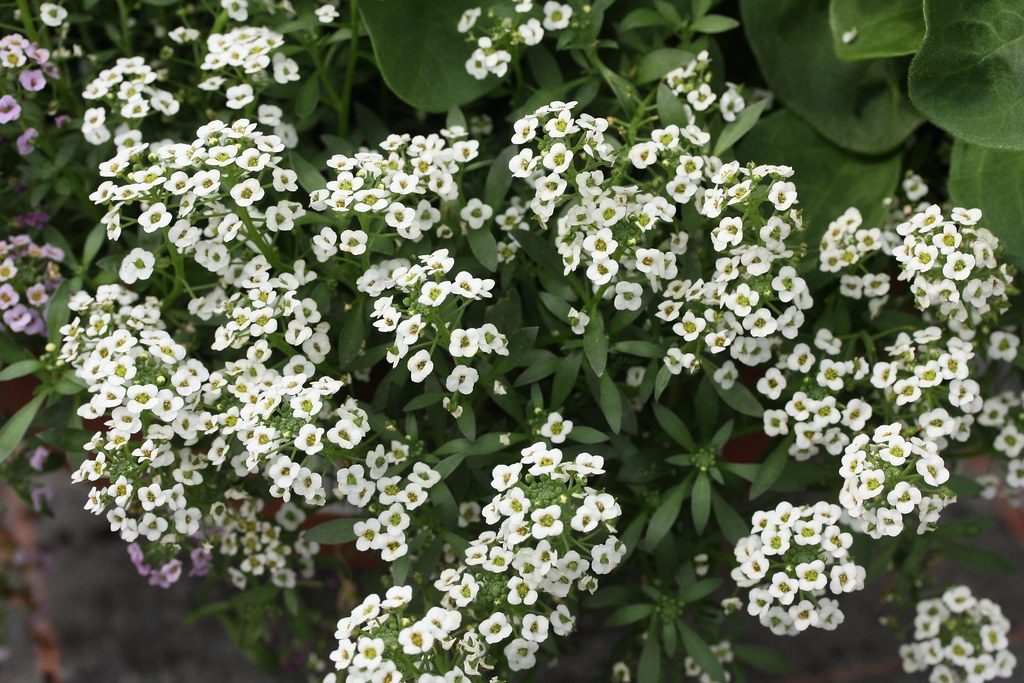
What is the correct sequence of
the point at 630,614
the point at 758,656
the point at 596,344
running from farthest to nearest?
the point at 758,656, the point at 630,614, the point at 596,344

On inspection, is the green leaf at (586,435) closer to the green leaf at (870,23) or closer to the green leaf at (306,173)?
the green leaf at (306,173)

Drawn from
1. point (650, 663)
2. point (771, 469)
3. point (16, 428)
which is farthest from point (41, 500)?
point (771, 469)

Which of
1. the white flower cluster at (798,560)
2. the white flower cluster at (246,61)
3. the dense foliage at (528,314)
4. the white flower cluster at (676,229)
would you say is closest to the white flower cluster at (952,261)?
the dense foliage at (528,314)

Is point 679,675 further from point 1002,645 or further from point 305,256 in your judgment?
point 305,256

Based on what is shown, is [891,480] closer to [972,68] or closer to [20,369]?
[972,68]

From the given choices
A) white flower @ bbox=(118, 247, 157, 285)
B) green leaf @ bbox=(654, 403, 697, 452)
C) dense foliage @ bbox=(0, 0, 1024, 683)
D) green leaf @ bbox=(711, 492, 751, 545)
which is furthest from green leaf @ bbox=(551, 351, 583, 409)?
white flower @ bbox=(118, 247, 157, 285)

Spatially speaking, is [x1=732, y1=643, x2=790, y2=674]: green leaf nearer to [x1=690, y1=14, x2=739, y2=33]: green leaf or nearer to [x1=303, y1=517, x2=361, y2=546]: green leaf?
[x1=303, y1=517, x2=361, y2=546]: green leaf
